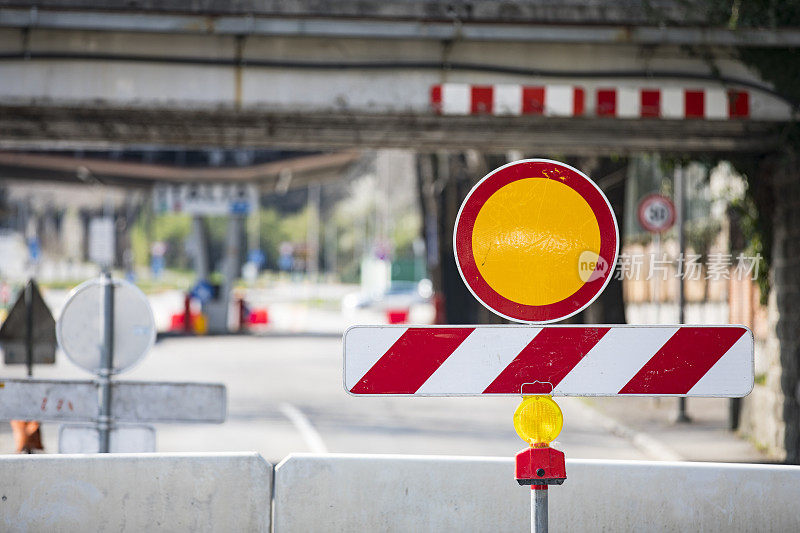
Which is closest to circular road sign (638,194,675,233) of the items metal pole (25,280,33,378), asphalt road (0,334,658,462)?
asphalt road (0,334,658,462)

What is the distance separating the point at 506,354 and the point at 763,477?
206 cm

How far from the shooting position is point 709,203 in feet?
45.9

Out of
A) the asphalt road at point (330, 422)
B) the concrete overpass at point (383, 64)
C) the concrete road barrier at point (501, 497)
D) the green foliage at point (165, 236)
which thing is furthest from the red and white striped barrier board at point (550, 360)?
the green foliage at point (165, 236)

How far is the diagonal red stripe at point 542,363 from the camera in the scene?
363 centimetres

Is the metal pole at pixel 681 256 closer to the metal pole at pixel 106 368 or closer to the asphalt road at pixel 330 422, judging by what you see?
the asphalt road at pixel 330 422

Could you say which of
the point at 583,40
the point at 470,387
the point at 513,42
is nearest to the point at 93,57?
the point at 513,42

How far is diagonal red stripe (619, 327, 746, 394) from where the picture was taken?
369cm

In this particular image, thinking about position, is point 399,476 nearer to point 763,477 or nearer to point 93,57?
point 763,477

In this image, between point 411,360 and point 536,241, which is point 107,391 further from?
point 536,241

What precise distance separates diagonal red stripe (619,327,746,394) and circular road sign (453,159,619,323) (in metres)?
0.33

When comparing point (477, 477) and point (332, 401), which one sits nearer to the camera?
point (477, 477)

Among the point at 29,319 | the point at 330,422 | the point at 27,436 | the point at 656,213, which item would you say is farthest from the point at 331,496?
the point at 656,213

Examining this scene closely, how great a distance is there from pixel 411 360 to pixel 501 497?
1629mm

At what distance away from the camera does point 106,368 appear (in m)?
6.08
